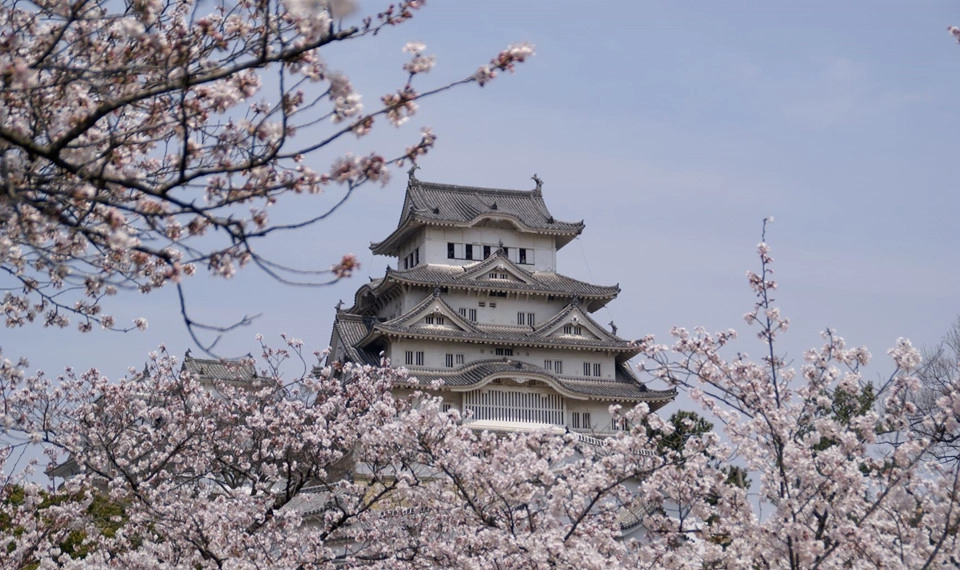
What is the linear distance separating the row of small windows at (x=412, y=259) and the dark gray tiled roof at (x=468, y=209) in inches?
32.0

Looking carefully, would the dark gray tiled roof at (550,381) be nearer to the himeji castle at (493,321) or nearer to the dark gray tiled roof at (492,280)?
the himeji castle at (493,321)

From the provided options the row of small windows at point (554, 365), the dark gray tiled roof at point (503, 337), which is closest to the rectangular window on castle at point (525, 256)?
the dark gray tiled roof at point (503, 337)

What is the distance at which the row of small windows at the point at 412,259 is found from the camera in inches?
1657

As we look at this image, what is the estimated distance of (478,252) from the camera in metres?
41.9

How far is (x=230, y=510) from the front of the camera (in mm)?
13375

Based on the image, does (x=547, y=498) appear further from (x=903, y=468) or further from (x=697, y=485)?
(x=903, y=468)

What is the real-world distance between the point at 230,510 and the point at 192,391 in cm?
388

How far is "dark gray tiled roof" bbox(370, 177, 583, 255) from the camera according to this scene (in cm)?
4097

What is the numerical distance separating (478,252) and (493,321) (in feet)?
10.7

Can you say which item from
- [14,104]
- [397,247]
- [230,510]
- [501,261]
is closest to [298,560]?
[230,510]

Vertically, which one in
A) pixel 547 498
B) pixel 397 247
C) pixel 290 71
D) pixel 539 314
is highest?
pixel 397 247

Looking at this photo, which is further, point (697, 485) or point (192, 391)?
point (192, 391)

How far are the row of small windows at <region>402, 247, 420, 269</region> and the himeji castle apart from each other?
0.14 ft

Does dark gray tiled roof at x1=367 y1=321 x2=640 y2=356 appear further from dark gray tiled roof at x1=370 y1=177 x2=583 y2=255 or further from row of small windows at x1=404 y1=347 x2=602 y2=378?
dark gray tiled roof at x1=370 y1=177 x2=583 y2=255
